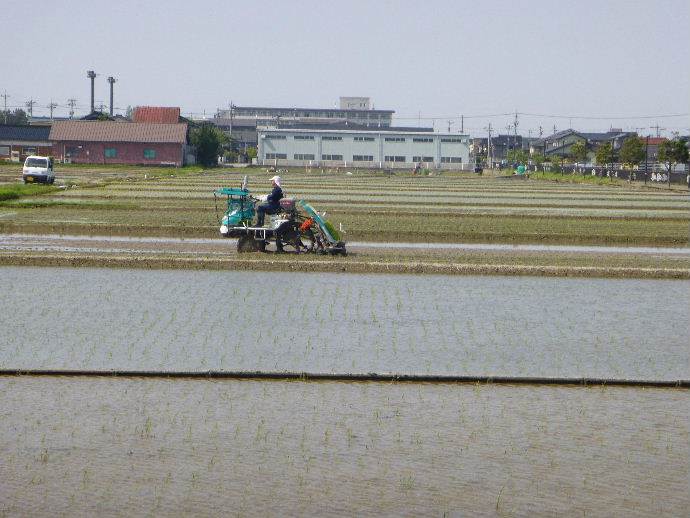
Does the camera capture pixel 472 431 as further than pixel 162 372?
No

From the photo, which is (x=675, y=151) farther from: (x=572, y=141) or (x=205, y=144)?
(x=572, y=141)

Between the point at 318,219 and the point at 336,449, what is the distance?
434 inches

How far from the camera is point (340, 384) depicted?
349 inches

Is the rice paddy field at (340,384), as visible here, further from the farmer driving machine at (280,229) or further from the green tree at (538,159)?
the green tree at (538,159)

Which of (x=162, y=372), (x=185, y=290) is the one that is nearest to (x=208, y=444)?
(x=162, y=372)

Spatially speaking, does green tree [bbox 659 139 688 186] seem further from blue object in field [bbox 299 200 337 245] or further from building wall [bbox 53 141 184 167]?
blue object in field [bbox 299 200 337 245]

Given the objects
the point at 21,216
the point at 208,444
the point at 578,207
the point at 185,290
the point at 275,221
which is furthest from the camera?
the point at 578,207

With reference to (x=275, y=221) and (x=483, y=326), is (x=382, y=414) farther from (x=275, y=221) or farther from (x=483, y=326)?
(x=275, y=221)

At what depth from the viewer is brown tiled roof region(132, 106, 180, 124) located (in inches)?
3821

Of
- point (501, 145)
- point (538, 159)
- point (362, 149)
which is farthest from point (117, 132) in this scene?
point (501, 145)

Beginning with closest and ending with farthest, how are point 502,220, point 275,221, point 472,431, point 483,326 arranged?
point 472,431
point 483,326
point 275,221
point 502,220

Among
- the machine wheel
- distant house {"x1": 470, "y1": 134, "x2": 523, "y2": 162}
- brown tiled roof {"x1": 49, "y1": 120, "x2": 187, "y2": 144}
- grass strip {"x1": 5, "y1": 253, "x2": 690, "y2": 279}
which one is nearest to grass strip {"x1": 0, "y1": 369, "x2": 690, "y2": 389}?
grass strip {"x1": 5, "y1": 253, "x2": 690, "y2": 279}

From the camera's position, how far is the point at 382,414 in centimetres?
789

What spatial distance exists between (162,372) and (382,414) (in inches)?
84.9
